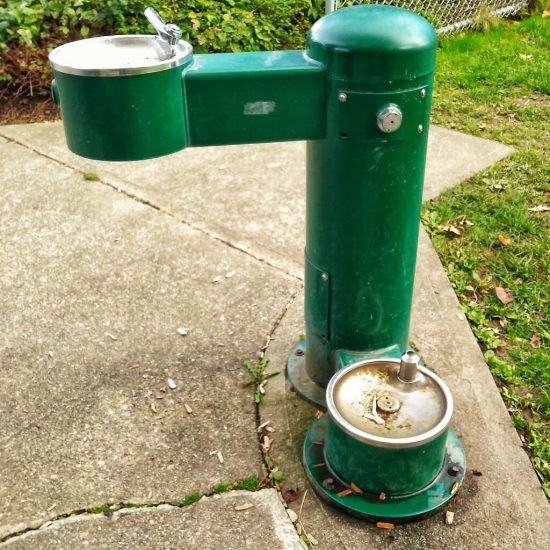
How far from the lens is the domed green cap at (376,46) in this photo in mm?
1708

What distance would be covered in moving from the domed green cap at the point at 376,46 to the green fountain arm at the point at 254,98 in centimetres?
6

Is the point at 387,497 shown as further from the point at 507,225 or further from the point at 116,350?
the point at 507,225

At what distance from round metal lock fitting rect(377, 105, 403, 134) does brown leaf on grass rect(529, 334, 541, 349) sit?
1231 mm

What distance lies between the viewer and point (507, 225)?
3.31 meters

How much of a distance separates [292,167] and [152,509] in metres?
2.30

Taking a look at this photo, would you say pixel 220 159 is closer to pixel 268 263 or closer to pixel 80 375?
pixel 268 263

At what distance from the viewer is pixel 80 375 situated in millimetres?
2482

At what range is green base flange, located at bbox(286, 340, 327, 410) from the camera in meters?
2.32

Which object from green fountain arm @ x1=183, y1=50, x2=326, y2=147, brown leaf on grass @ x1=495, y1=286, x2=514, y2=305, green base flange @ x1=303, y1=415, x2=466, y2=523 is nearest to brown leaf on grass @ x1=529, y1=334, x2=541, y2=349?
brown leaf on grass @ x1=495, y1=286, x2=514, y2=305

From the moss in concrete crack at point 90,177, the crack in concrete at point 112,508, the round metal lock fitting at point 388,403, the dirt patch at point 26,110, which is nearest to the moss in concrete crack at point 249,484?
the crack in concrete at point 112,508

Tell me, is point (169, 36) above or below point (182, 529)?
above

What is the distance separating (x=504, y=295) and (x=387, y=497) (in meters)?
1.25

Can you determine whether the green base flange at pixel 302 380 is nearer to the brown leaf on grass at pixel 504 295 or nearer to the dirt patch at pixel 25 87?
the brown leaf on grass at pixel 504 295

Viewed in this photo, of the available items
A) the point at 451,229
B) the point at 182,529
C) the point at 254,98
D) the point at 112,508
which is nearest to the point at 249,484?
the point at 182,529
